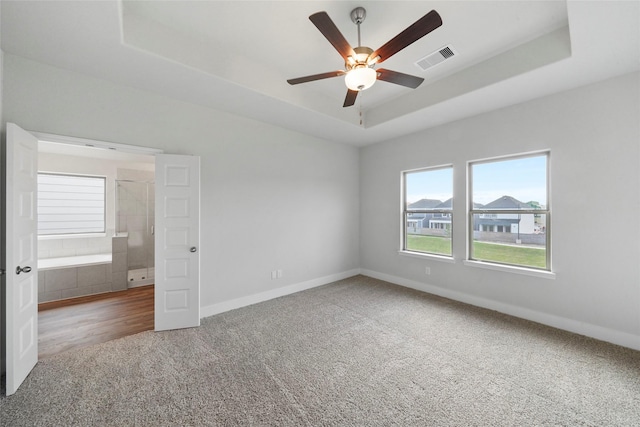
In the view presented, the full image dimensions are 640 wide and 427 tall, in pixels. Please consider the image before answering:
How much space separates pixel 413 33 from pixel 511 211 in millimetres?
2889

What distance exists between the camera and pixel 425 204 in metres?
4.50

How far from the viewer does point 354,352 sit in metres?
2.52

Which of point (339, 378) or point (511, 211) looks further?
point (511, 211)

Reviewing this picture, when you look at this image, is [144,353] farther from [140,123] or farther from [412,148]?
[412,148]

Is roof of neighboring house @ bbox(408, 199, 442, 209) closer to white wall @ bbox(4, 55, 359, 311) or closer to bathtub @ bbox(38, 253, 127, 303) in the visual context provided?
white wall @ bbox(4, 55, 359, 311)

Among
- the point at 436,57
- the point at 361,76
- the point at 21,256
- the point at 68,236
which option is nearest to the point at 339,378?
the point at 361,76

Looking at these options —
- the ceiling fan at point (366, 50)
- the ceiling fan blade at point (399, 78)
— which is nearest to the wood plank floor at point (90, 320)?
the ceiling fan at point (366, 50)

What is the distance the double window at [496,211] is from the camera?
324cm

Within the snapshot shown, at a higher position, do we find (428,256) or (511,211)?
(511,211)

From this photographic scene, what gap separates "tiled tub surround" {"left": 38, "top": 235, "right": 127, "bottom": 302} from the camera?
3.91 m

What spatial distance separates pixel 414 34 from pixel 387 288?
12.5 ft

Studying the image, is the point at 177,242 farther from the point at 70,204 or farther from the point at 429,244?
the point at 429,244

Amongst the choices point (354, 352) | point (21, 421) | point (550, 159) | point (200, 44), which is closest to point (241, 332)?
point (354, 352)

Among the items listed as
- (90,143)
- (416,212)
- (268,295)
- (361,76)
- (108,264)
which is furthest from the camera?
(416,212)
